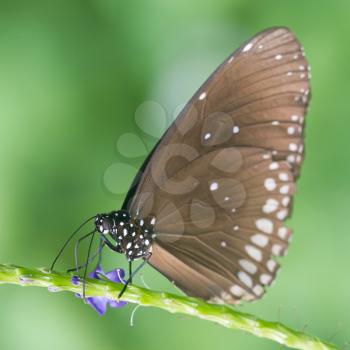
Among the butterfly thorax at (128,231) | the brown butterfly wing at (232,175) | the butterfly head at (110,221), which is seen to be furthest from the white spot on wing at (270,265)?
the butterfly head at (110,221)

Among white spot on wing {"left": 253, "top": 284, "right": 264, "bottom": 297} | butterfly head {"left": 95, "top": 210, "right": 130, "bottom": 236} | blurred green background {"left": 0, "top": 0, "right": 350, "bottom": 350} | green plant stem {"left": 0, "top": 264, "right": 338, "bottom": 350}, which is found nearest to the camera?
green plant stem {"left": 0, "top": 264, "right": 338, "bottom": 350}

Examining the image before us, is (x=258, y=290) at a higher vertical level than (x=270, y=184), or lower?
lower

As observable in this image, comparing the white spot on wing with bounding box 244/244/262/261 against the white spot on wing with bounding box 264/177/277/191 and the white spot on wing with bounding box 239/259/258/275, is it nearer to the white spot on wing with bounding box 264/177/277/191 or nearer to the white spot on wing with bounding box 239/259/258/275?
the white spot on wing with bounding box 239/259/258/275

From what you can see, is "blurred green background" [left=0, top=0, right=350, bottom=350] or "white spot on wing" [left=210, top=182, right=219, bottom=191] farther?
"blurred green background" [left=0, top=0, right=350, bottom=350]

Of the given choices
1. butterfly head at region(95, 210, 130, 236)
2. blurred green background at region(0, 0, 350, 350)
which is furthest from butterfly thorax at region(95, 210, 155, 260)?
blurred green background at region(0, 0, 350, 350)

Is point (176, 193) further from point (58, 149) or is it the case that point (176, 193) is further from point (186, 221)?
point (58, 149)

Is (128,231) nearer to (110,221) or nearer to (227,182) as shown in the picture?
(110,221)

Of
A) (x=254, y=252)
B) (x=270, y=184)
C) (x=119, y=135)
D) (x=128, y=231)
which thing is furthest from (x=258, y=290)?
(x=119, y=135)
